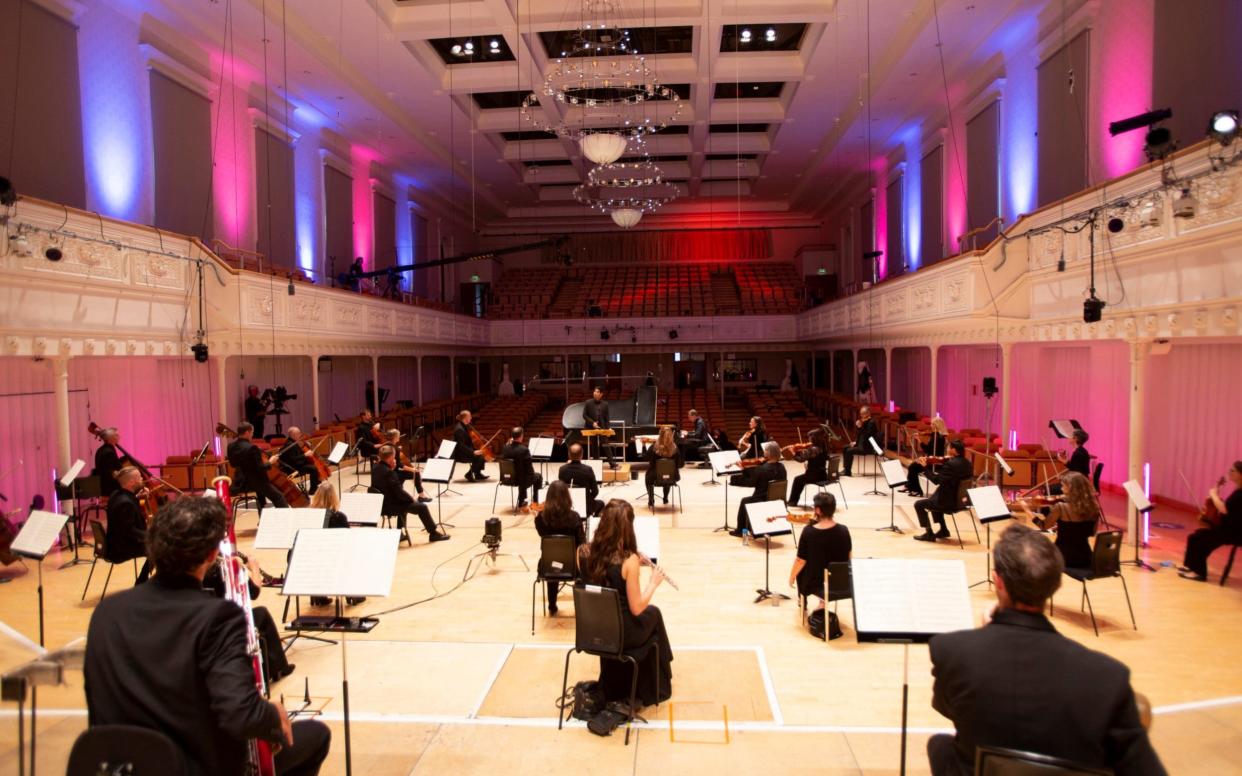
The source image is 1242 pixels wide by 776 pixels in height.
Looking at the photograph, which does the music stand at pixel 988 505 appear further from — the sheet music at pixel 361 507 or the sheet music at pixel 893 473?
the sheet music at pixel 361 507

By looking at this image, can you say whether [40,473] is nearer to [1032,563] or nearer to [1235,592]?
[1032,563]

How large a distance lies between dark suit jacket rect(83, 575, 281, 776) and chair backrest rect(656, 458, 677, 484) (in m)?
9.26

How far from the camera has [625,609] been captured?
482cm

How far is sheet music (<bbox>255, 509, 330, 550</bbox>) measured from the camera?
21.6 feet

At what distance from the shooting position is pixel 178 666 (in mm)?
2303

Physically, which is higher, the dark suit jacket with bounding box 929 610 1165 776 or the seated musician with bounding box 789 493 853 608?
the dark suit jacket with bounding box 929 610 1165 776

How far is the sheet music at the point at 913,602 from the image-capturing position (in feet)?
12.4

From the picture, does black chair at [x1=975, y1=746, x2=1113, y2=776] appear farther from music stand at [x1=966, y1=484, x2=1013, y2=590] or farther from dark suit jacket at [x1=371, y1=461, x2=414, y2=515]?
dark suit jacket at [x1=371, y1=461, x2=414, y2=515]

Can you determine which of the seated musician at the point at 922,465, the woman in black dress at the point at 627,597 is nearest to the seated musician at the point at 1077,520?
the seated musician at the point at 922,465

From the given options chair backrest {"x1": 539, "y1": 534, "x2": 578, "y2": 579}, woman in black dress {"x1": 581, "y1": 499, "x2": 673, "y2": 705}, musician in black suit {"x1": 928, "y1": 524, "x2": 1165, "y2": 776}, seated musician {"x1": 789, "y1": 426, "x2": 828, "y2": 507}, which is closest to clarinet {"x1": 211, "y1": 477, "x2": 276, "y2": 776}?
woman in black dress {"x1": 581, "y1": 499, "x2": 673, "y2": 705}

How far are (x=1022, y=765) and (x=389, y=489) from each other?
337 inches

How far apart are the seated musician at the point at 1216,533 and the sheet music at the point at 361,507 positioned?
9.11 metres

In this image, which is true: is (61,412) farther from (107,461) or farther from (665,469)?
(665,469)

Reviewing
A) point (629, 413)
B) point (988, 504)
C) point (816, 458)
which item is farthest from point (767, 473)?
point (629, 413)
